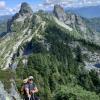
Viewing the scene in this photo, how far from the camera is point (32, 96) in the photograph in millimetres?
27531

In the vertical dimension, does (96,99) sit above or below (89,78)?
above

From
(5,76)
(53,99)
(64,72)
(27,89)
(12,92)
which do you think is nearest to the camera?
(27,89)

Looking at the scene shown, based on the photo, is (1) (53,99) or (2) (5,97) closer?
(2) (5,97)

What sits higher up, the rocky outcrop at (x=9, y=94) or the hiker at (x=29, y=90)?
the hiker at (x=29, y=90)

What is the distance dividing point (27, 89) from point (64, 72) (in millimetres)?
164450

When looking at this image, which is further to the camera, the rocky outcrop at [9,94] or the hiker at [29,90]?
the rocky outcrop at [9,94]

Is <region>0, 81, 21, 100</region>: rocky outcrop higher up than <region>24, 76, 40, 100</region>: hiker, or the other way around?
<region>24, 76, 40, 100</region>: hiker

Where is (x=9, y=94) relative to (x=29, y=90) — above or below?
below

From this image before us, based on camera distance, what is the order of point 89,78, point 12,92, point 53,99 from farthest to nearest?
point 89,78
point 53,99
point 12,92

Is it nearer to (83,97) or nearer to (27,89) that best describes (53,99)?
(83,97)

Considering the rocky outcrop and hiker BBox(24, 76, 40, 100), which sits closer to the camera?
hiker BBox(24, 76, 40, 100)

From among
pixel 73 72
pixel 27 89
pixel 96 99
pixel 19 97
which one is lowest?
pixel 73 72

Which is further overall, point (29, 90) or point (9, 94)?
point (9, 94)

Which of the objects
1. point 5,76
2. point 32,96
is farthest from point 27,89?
point 5,76
